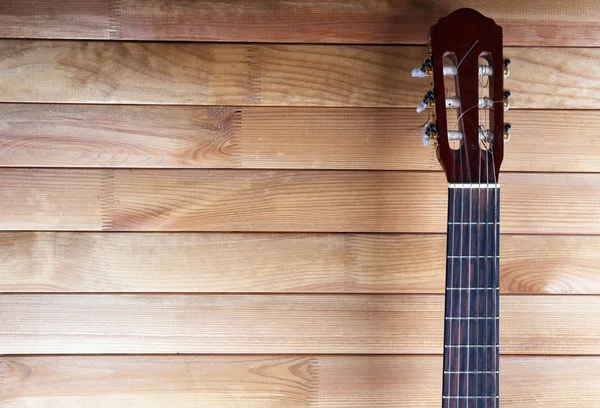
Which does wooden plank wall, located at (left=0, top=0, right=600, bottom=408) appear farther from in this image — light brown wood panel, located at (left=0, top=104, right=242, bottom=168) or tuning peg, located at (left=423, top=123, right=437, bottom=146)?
tuning peg, located at (left=423, top=123, right=437, bottom=146)

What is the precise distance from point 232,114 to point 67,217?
0.38m

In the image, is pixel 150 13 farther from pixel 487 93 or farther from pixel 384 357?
pixel 384 357

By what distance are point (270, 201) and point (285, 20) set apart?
35cm

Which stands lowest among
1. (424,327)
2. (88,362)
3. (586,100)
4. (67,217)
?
(88,362)

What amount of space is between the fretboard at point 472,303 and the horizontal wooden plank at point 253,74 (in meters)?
0.27

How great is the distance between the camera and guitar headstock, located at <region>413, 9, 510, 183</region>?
2.90 feet

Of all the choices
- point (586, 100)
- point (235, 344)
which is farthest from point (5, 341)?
point (586, 100)

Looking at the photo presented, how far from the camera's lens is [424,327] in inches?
42.1

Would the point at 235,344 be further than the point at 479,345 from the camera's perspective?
Yes

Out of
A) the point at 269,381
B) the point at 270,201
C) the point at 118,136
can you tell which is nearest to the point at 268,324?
the point at 269,381

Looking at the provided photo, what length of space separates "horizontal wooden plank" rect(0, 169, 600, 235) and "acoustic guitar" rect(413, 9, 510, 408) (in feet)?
0.51

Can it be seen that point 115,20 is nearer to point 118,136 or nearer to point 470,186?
point 118,136

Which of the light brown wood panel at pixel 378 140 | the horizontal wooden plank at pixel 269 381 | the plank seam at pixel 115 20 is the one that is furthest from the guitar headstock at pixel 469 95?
the plank seam at pixel 115 20

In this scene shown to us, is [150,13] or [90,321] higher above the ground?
[150,13]
